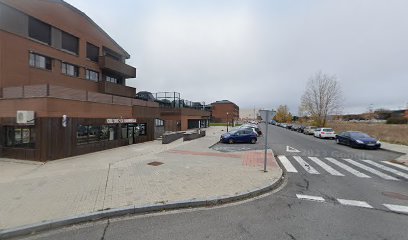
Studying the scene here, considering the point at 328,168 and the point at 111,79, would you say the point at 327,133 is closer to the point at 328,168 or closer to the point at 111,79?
the point at 328,168

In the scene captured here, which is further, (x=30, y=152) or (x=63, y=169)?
(x=30, y=152)

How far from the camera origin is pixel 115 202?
239 inches

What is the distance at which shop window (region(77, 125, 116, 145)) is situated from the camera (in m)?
14.5

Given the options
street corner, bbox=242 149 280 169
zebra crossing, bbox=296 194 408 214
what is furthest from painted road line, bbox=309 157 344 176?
zebra crossing, bbox=296 194 408 214

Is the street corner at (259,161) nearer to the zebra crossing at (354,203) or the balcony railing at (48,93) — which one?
the zebra crossing at (354,203)

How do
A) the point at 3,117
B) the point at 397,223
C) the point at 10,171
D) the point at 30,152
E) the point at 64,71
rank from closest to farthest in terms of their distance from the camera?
the point at 397,223, the point at 10,171, the point at 30,152, the point at 3,117, the point at 64,71

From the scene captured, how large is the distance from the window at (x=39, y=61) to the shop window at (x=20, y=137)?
7.09m

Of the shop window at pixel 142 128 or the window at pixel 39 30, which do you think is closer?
the window at pixel 39 30

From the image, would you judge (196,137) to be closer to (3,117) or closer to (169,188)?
(3,117)

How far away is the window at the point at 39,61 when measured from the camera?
18.4 meters

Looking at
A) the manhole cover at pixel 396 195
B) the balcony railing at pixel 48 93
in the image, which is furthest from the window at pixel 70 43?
the manhole cover at pixel 396 195

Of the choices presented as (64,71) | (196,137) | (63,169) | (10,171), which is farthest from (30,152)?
(196,137)

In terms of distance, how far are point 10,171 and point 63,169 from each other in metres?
2.14

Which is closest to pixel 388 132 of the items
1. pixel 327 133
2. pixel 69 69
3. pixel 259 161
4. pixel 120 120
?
pixel 327 133
